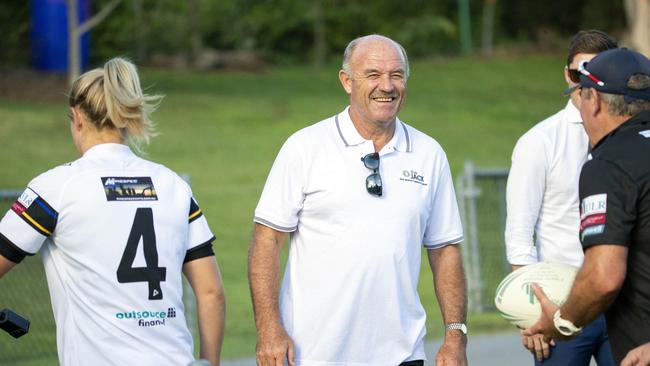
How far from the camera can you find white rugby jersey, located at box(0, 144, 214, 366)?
4.36 metres

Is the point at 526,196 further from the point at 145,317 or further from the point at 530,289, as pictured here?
the point at 145,317

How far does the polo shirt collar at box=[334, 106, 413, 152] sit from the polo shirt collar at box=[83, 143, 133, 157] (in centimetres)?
105

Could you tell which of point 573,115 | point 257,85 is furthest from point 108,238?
point 257,85

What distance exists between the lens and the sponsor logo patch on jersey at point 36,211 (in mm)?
4336

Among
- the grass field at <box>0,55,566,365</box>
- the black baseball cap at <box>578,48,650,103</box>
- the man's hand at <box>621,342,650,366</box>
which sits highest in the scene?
the black baseball cap at <box>578,48,650,103</box>

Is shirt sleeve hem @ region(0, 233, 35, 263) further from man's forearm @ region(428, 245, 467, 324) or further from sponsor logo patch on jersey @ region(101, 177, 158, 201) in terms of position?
man's forearm @ region(428, 245, 467, 324)

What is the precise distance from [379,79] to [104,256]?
59.8 inches

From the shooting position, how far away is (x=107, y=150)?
4.56 m

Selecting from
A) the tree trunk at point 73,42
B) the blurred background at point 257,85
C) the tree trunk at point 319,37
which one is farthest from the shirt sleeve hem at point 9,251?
the tree trunk at point 319,37

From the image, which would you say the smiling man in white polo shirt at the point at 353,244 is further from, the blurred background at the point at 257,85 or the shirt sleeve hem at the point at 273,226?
the blurred background at the point at 257,85

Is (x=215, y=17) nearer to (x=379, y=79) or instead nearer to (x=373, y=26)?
(x=373, y=26)

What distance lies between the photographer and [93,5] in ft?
104

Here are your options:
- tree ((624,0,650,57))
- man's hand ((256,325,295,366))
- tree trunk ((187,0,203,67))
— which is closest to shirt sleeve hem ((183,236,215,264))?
man's hand ((256,325,295,366))

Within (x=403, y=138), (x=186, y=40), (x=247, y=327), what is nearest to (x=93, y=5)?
(x=186, y=40)
